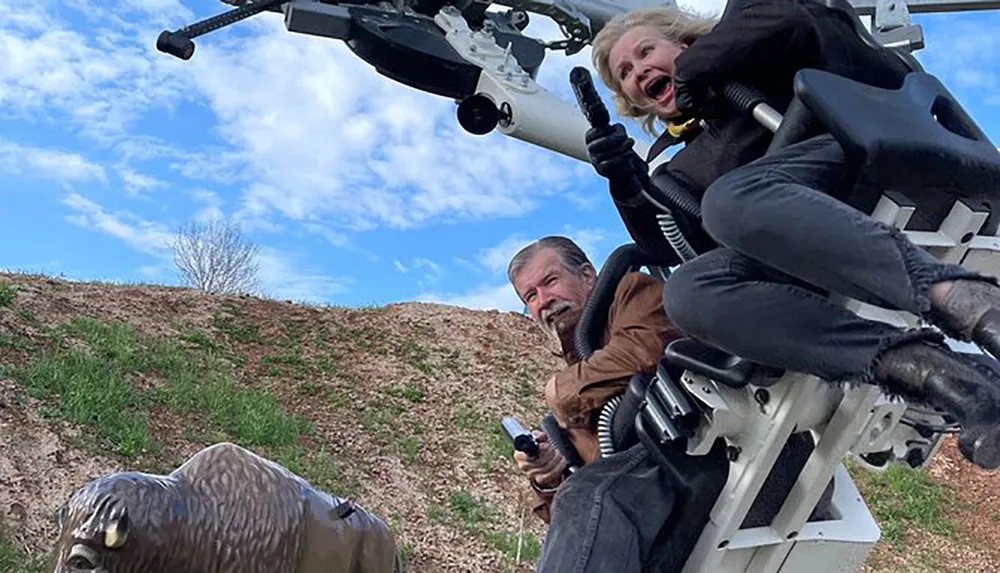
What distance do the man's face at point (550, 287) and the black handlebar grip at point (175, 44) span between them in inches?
137

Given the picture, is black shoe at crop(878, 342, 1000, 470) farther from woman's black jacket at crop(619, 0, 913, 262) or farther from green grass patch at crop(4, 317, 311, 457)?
green grass patch at crop(4, 317, 311, 457)

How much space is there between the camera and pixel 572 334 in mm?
2447

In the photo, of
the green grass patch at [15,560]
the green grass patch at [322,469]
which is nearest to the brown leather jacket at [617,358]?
the green grass patch at [15,560]

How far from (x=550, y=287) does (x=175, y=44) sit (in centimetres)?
356

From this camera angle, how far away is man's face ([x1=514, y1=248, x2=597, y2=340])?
2.43 metres

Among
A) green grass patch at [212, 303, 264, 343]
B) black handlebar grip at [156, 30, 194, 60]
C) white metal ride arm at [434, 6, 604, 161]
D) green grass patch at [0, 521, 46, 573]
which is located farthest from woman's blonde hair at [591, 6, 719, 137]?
green grass patch at [212, 303, 264, 343]

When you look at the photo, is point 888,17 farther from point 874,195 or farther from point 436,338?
point 436,338

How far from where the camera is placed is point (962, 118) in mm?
1894

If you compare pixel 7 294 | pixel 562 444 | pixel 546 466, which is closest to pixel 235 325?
pixel 7 294

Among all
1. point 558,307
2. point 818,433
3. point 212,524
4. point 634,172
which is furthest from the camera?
point 558,307

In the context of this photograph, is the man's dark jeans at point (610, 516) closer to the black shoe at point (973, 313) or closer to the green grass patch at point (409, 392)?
the black shoe at point (973, 313)

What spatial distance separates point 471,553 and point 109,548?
5591 mm

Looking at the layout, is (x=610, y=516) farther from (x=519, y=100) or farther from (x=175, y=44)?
(x=175, y=44)

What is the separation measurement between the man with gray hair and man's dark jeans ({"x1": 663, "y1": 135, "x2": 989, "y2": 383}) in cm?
33
